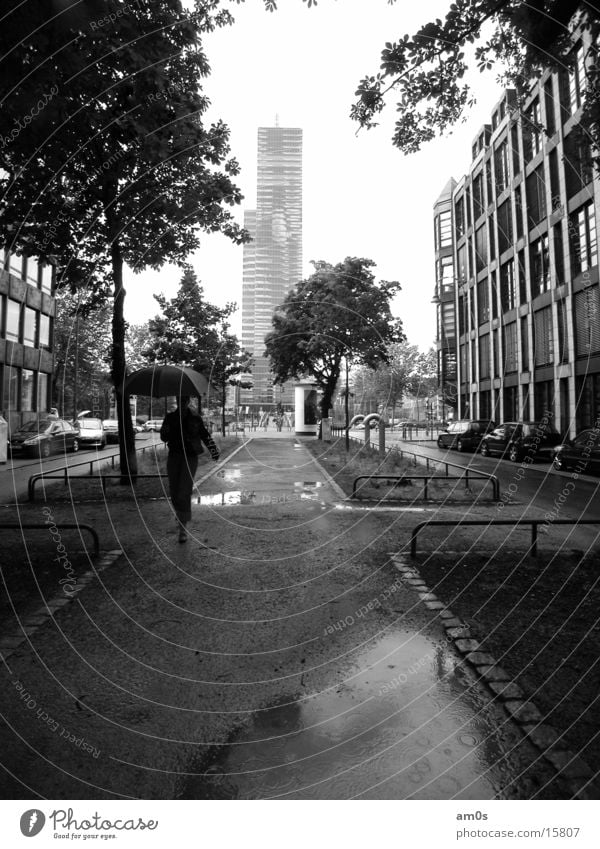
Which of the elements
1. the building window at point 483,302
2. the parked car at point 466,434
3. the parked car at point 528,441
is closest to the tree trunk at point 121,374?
the parked car at point 528,441

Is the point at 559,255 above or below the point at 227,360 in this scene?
above

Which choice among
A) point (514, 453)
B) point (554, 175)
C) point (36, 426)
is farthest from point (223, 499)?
point (554, 175)

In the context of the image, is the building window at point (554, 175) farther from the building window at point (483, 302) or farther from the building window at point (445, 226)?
A: the building window at point (445, 226)

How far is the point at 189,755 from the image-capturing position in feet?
8.88

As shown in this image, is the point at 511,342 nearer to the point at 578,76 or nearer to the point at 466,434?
the point at 466,434

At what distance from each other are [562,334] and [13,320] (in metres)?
32.5

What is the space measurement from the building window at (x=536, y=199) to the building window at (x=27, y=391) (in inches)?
1256

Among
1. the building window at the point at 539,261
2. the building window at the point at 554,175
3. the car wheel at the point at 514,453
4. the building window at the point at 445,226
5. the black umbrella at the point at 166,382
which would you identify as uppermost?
the building window at the point at 445,226

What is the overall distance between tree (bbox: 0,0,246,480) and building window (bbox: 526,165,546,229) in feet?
59.6

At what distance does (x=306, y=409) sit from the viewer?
4234cm

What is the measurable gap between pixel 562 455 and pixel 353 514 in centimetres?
1218

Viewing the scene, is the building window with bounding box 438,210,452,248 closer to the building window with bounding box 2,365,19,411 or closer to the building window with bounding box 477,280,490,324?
the building window with bounding box 477,280,490,324

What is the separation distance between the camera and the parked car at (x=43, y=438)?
→ 954 inches

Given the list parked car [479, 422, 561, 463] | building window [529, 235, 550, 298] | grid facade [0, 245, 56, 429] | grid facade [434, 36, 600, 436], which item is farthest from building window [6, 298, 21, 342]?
building window [529, 235, 550, 298]
